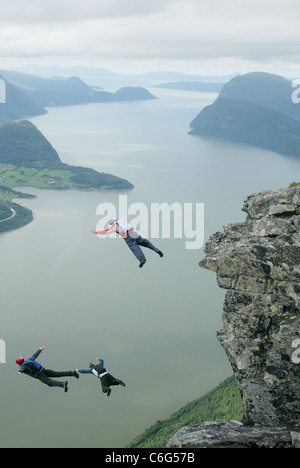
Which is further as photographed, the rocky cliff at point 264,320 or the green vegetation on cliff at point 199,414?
the green vegetation on cliff at point 199,414

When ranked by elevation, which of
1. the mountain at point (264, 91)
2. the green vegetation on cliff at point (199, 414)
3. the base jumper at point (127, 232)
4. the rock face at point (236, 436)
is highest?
the mountain at point (264, 91)

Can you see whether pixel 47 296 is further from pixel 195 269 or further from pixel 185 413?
pixel 185 413

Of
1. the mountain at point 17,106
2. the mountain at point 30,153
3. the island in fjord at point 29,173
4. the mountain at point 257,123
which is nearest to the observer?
the island in fjord at point 29,173

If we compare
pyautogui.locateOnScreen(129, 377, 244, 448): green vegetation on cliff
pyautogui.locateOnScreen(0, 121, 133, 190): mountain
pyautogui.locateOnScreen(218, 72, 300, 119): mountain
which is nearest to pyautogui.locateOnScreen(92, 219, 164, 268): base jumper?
pyautogui.locateOnScreen(129, 377, 244, 448): green vegetation on cliff

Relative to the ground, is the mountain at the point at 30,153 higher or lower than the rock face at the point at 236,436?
higher

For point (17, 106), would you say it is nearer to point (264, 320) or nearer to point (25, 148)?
point (25, 148)

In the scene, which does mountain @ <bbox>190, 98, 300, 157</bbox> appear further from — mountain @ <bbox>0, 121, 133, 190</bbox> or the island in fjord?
the island in fjord

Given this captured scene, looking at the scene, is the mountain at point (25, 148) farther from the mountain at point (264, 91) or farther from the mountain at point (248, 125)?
the mountain at point (264, 91)

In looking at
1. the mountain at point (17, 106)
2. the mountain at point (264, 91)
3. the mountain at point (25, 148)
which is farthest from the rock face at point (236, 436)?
the mountain at point (264, 91)
